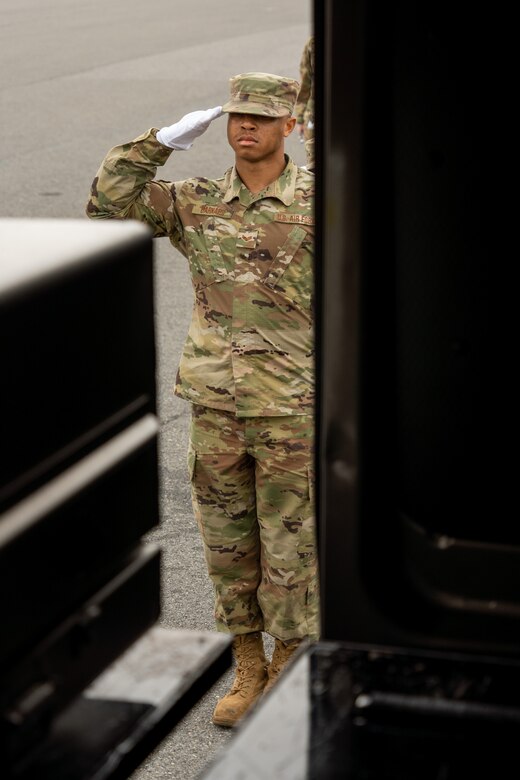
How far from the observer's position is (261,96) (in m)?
4.85

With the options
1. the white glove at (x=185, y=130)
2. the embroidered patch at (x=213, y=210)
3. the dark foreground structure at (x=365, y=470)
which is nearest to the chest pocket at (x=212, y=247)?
the embroidered patch at (x=213, y=210)

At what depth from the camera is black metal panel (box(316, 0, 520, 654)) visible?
1.64m

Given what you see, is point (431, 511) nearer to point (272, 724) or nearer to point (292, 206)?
point (272, 724)

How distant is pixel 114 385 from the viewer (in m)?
1.65

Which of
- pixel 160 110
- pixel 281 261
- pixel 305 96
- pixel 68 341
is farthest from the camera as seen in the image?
pixel 160 110

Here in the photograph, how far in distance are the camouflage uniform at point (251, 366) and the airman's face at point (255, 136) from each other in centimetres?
9

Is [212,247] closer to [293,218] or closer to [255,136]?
[293,218]

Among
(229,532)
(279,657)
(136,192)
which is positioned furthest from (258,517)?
(136,192)

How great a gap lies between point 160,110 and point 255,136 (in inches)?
418

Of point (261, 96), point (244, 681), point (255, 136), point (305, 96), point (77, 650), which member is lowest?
point (244, 681)

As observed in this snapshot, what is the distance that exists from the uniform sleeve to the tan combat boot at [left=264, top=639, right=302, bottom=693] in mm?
1394

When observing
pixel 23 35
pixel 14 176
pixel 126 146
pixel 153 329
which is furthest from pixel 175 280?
pixel 23 35

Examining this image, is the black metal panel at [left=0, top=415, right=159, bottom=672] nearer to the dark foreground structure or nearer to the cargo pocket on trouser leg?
the dark foreground structure

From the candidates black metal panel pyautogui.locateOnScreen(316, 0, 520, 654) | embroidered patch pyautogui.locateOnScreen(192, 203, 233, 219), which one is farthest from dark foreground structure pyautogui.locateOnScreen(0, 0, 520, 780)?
embroidered patch pyautogui.locateOnScreen(192, 203, 233, 219)
